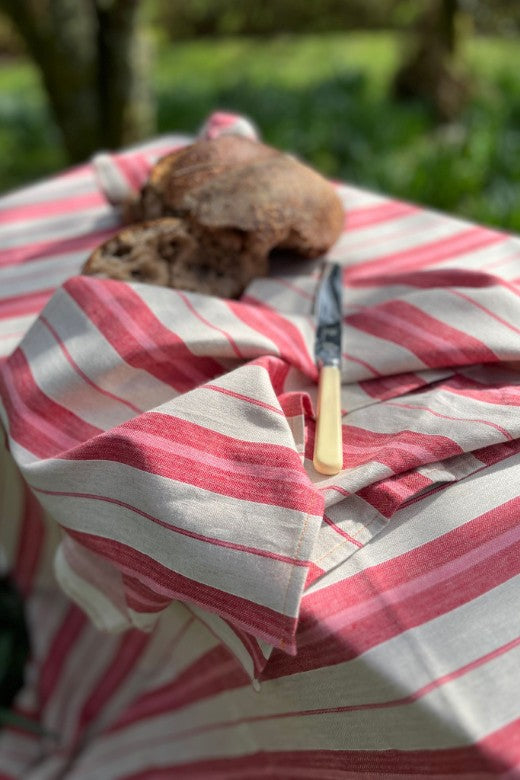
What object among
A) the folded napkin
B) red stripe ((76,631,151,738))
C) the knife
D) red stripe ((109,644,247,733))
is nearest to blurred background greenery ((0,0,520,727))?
red stripe ((76,631,151,738))

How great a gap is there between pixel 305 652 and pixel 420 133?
11.9ft

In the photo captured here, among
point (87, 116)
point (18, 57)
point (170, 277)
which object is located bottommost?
point (18, 57)

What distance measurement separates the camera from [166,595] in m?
0.86

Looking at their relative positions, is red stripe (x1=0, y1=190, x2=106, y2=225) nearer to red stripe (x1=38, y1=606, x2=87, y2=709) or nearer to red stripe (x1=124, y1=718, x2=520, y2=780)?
red stripe (x1=38, y1=606, x2=87, y2=709)

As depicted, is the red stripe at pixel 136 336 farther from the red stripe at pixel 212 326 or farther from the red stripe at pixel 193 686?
the red stripe at pixel 193 686

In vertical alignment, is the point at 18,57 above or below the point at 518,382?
below

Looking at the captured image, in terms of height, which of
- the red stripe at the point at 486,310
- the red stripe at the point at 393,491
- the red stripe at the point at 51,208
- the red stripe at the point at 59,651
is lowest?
the red stripe at the point at 59,651

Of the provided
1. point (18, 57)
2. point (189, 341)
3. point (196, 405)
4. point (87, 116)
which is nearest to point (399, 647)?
point (196, 405)

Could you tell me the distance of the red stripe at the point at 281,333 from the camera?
1069mm

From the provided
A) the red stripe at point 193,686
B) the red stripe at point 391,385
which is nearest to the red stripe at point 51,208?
the red stripe at point 391,385

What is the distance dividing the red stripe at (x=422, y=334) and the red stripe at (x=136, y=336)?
0.89 feet

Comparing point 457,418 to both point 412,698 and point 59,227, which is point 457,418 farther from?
point 59,227

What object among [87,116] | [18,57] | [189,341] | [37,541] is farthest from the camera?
[18,57]

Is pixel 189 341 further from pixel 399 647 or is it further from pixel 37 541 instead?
pixel 37 541
